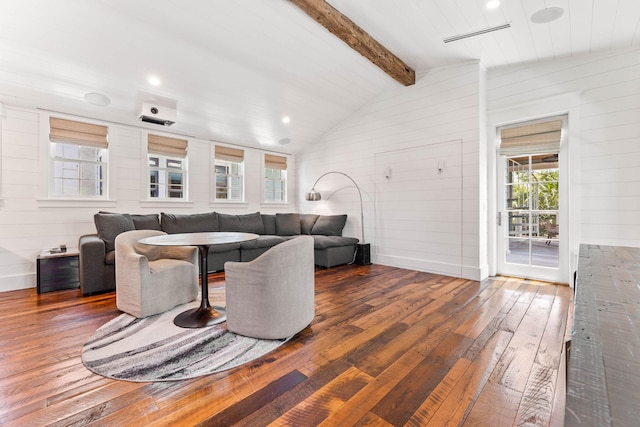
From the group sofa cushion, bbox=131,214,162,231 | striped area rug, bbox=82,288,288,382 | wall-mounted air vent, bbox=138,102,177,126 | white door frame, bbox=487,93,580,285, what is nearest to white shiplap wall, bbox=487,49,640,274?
white door frame, bbox=487,93,580,285

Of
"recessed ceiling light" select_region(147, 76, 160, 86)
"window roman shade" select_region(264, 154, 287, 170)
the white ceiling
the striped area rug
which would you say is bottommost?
the striped area rug

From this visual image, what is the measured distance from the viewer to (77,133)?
409cm

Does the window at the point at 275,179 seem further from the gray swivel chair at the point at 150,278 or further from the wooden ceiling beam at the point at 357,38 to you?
the gray swivel chair at the point at 150,278

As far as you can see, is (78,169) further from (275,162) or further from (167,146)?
(275,162)

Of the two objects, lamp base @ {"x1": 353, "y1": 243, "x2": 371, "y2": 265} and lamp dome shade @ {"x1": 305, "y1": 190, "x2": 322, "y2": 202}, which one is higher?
lamp dome shade @ {"x1": 305, "y1": 190, "x2": 322, "y2": 202}

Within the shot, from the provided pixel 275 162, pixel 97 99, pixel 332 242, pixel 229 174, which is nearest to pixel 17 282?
pixel 97 99

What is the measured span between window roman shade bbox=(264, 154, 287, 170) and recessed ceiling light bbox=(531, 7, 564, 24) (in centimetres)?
479

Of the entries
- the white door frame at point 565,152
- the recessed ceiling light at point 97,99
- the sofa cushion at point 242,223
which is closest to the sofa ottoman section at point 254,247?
the sofa cushion at point 242,223

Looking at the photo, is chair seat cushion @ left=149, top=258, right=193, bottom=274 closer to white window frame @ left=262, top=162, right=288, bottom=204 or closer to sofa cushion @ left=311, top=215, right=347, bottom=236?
sofa cushion @ left=311, top=215, right=347, bottom=236

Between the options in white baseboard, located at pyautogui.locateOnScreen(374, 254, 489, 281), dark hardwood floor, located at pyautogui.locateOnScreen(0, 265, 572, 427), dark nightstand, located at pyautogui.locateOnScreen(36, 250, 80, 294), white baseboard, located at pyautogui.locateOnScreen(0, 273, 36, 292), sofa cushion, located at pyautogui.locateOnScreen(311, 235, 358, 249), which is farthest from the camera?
sofa cushion, located at pyautogui.locateOnScreen(311, 235, 358, 249)

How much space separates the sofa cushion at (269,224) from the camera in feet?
19.1

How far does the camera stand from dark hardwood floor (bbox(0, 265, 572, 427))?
149 cm

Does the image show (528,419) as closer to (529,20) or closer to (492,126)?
(529,20)

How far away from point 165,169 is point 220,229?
1.34m
